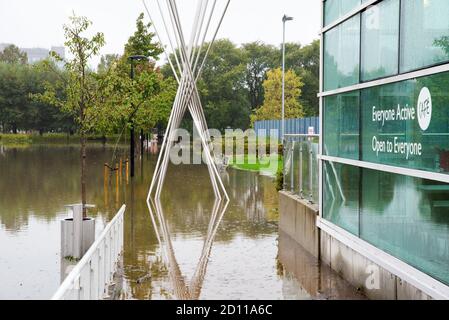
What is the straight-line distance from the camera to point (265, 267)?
12.6m

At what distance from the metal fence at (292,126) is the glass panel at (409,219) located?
101 ft

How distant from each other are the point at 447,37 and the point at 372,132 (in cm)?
270

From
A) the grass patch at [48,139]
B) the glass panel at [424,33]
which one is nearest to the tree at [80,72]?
Result: the glass panel at [424,33]

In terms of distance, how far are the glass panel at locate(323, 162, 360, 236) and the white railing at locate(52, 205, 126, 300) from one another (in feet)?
11.0

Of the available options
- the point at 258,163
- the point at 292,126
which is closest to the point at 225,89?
the point at 292,126

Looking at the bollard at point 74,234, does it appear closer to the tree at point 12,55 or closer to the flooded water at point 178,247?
the flooded water at point 178,247

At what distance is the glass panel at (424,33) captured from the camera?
8008 millimetres

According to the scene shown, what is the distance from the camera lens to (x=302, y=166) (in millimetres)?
15680

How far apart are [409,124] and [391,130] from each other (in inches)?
23.9

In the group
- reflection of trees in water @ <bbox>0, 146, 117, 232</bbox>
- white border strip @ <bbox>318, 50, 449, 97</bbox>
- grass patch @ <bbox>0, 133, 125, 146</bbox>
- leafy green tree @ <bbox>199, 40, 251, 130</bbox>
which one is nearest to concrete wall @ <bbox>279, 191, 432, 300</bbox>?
white border strip @ <bbox>318, 50, 449, 97</bbox>

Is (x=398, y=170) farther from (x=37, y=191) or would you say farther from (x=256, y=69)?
(x=256, y=69)

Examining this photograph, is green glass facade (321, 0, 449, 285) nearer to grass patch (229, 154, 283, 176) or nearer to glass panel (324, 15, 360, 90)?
glass panel (324, 15, 360, 90)

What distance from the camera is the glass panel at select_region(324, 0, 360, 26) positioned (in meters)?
11.8

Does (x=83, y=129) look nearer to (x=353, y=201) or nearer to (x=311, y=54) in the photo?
(x=353, y=201)
